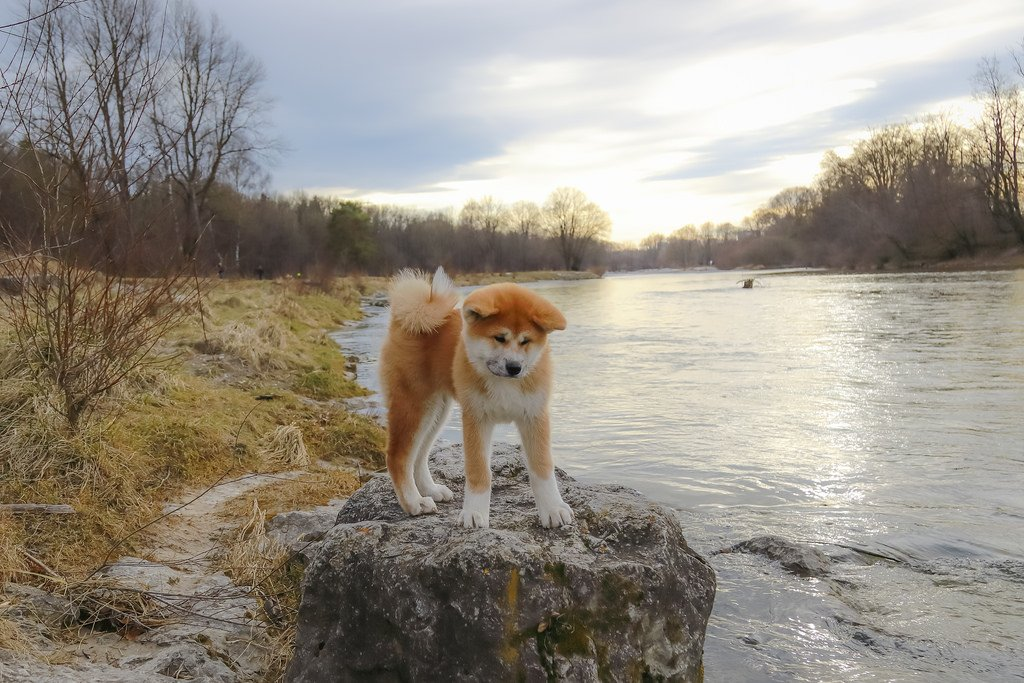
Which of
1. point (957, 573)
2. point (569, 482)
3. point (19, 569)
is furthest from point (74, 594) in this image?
point (957, 573)

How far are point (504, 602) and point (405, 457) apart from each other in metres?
1.11

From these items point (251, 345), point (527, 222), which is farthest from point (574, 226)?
point (251, 345)

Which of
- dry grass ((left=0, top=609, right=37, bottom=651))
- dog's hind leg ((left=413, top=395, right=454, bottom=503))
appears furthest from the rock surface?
dry grass ((left=0, top=609, right=37, bottom=651))

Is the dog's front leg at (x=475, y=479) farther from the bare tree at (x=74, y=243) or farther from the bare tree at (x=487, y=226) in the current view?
the bare tree at (x=487, y=226)

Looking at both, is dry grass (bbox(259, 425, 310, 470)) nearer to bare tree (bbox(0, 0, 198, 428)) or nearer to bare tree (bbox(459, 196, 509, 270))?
bare tree (bbox(0, 0, 198, 428))

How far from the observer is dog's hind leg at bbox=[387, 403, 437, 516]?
13.4ft

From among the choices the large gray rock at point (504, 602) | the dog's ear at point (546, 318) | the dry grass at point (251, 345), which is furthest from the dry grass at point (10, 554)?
the dry grass at point (251, 345)

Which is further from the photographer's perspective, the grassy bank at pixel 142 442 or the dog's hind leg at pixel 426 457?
the grassy bank at pixel 142 442

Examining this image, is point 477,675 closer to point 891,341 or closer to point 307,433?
point 307,433

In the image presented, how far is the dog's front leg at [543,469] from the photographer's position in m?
3.70

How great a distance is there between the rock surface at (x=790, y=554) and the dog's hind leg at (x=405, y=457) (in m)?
3.62

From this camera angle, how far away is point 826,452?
10.0 metres

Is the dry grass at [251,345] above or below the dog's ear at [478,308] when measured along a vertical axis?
below

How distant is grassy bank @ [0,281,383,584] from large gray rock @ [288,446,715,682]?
2061mm
